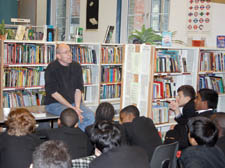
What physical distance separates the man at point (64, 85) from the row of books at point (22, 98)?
107cm

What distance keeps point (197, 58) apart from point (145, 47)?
968 mm

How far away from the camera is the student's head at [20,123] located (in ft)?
8.30

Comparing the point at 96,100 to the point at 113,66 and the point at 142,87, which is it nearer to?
the point at 113,66

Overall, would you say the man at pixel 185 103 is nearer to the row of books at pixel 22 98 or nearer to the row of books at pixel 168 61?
the row of books at pixel 168 61

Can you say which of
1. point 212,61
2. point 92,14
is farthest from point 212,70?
point 92,14

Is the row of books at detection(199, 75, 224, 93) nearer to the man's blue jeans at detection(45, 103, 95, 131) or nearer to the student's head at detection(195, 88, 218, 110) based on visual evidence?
the student's head at detection(195, 88, 218, 110)

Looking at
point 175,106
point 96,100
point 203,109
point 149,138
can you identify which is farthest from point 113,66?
point 149,138

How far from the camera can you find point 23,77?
5.03 m

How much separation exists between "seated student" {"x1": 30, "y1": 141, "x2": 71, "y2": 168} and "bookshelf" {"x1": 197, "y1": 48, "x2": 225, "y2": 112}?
3701 mm

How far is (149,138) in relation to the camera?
2904 mm

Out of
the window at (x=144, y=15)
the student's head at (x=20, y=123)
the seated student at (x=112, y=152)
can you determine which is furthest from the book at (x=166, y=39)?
the seated student at (x=112, y=152)

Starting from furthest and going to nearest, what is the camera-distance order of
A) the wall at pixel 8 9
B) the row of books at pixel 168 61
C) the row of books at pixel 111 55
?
the wall at pixel 8 9, the row of books at pixel 111 55, the row of books at pixel 168 61

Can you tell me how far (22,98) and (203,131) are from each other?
362 centimetres

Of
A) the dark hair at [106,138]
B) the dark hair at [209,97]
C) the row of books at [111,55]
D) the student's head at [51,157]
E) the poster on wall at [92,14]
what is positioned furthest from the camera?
the poster on wall at [92,14]
